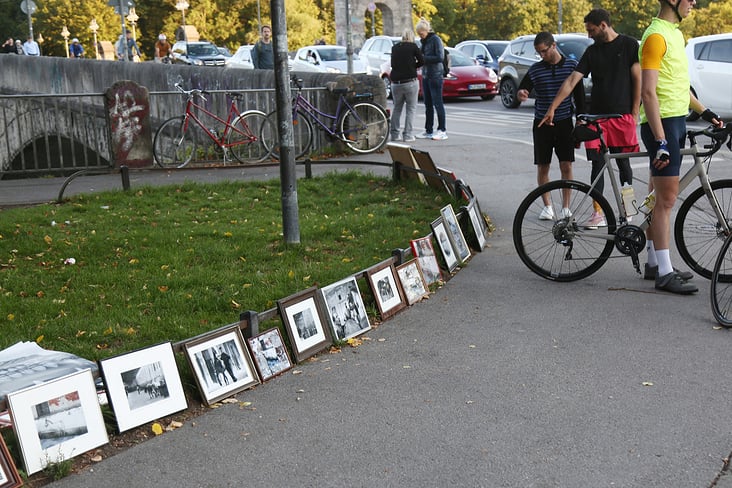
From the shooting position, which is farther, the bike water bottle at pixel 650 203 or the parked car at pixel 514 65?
the parked car at pixel 514 65

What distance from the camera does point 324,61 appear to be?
31578 mm

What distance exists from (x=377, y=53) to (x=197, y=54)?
15.6 metres

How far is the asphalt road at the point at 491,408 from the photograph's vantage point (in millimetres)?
4023

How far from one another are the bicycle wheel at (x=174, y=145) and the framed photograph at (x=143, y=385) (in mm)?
9380

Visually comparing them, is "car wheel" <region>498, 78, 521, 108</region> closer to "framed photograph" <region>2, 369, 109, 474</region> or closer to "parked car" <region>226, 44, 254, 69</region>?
"parked car" <region>226, 44, 254, 69</region>

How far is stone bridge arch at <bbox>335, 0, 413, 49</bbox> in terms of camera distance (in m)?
52.6

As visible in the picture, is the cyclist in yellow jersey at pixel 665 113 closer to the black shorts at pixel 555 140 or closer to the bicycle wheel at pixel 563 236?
the bicycle wheel at pixel 563 236

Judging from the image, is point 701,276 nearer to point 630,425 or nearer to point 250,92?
point 630,425

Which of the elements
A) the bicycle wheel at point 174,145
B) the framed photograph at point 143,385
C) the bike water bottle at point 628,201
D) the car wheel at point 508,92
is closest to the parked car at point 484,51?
the car wheel at point 508,92

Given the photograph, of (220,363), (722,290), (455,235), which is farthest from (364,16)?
(220,363)

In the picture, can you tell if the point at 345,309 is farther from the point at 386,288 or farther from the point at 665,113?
the point at 665,113

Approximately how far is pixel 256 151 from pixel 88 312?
8.58 meters

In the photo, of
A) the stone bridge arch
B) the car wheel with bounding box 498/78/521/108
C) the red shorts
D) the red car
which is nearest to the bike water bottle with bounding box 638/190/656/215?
the red shorts

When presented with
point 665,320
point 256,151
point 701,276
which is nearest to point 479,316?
point 665,320
